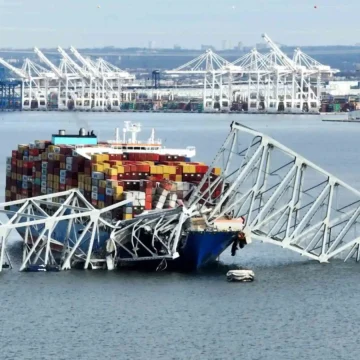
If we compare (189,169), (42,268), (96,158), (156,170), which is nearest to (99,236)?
(42,268)

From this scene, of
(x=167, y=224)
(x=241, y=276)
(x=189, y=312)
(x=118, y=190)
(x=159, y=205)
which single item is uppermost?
(x=118, y=190)

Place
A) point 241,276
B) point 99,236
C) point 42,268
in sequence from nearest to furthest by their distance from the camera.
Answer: point 241,276 < point 42,268 < point 99,236

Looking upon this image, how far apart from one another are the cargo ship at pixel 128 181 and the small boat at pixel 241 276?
58.2 inches

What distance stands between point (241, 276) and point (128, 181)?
5294mm

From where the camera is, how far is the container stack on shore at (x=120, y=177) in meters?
42.3

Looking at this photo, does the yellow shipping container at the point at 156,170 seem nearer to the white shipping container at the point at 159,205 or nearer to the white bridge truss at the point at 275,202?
the white bridge truss at the point at 275,202

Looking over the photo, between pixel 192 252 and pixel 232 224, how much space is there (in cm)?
132

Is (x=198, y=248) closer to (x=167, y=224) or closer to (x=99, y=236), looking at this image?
(x=167, y=224)

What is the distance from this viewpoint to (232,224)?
41062 millimetres

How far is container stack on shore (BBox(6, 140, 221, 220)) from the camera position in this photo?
42.3m

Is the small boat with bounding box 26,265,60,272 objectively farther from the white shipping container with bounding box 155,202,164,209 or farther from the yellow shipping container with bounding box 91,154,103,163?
the yellow shipping container with bounding box 91,154,103,163

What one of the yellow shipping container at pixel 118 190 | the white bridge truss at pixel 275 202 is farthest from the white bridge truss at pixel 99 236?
the white bridge truss at pixel 275 202

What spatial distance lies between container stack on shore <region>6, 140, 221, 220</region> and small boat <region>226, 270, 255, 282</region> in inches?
127

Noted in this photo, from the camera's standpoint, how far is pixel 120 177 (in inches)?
1695
